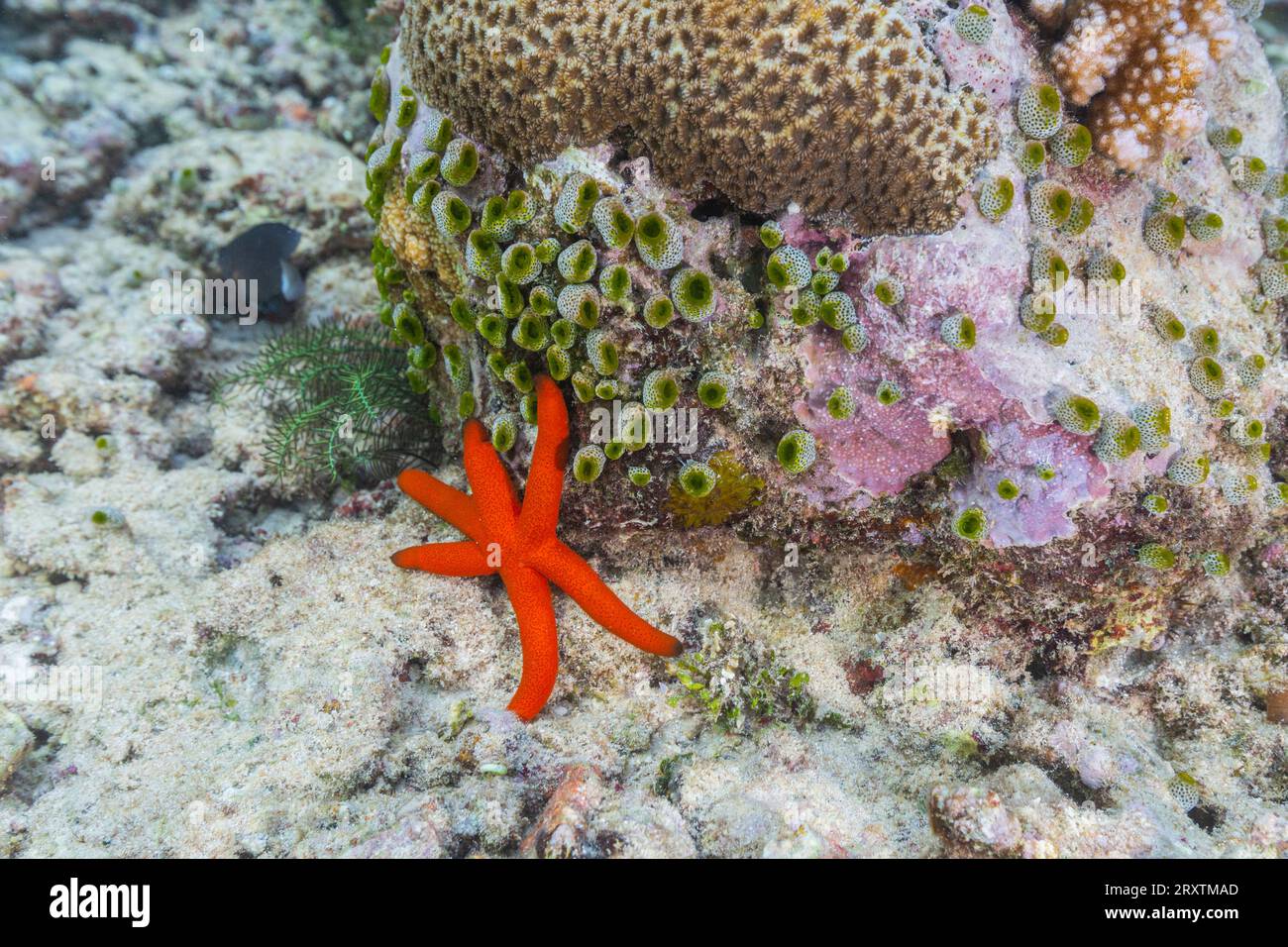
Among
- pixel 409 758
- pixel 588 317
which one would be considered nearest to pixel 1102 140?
pixel 588 317

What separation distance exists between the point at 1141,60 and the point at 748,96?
1.86 meters

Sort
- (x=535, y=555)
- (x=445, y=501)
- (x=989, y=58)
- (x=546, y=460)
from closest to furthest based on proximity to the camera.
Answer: (x=989, y=58)
(x=546, y=460)
(x=535, y=555)
(x=445, y=501)

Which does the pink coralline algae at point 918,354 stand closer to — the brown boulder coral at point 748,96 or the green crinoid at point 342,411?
the brown boulder coral at point 748,96

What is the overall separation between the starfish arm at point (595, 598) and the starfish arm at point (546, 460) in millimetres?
146

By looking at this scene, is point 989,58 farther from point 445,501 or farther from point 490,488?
point 445,501

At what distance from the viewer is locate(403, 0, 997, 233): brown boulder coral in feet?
8.97

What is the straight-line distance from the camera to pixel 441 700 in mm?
3545

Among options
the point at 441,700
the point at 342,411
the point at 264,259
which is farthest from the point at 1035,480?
the point at 264,259

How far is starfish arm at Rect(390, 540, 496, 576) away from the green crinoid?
1027mm

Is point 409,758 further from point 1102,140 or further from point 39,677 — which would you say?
point 1102,140

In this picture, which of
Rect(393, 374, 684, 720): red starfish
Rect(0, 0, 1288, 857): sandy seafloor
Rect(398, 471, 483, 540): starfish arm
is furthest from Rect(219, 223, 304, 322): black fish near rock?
Rect(393, 374, 684, 720): red starfish

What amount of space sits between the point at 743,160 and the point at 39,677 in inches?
172

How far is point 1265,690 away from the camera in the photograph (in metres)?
3.43

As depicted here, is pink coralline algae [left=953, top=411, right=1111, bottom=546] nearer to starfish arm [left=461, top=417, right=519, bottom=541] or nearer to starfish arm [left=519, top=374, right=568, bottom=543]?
starfish arm [left=519, top=374, right=568, bottom=543]
